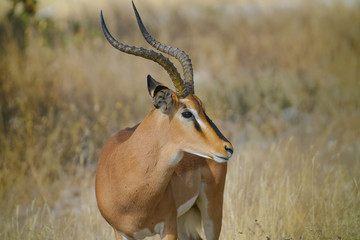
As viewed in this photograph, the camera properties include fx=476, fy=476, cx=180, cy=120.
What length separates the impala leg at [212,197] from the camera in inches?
198

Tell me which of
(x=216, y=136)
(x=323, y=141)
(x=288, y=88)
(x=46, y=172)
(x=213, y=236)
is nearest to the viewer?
(x=216, y=136)

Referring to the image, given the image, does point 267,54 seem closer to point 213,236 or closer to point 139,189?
point 213,236

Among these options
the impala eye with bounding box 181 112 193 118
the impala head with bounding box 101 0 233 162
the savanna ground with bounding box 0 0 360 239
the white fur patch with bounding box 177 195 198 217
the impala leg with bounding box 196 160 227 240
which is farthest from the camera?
the savanna ground with bounding box 0 0 360 239

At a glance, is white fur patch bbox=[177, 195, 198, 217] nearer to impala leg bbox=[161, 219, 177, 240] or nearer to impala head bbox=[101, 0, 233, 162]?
impala leg bbox=[161, 219, 177, 240]

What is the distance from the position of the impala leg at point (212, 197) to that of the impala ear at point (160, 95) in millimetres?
1186

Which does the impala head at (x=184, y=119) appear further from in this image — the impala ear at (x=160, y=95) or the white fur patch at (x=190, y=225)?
the white fur patch at (x=190, y=225)

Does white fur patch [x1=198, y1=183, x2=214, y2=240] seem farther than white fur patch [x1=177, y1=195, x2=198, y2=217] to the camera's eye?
Yes

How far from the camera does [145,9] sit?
618 inches

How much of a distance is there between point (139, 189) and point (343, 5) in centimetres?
1324

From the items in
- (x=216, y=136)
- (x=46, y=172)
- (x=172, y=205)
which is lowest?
(x=46, y=172)

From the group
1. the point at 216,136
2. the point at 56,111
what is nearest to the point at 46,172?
the point at 56,111

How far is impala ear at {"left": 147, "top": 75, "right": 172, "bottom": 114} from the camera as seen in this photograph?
3.94m

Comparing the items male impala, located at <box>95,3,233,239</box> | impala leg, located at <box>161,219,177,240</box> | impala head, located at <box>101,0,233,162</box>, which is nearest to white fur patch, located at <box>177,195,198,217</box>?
male impala, located at <box>95,3,233,239</box>

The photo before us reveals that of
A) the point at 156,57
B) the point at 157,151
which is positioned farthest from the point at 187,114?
the point at 156,57
